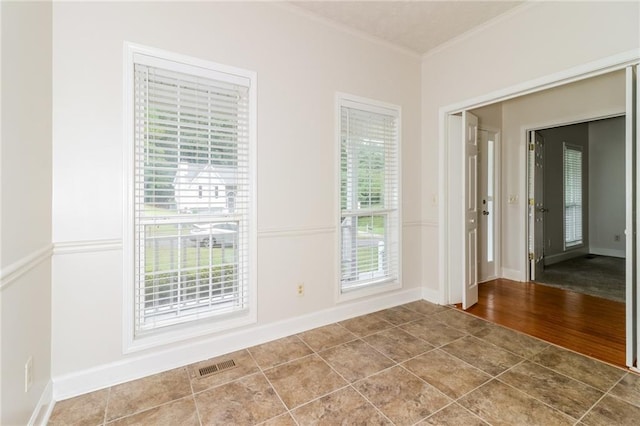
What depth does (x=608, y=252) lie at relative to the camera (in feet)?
20.6

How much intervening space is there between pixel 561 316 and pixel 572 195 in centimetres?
404

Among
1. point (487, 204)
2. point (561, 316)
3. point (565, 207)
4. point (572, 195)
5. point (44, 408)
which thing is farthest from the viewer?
point (572, 195)

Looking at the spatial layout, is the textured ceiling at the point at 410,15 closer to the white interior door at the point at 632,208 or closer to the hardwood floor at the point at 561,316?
the white interior door at the point at 632,208

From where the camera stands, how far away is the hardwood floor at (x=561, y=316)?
2570 millimetres

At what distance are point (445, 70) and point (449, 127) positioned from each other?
2.15 ft

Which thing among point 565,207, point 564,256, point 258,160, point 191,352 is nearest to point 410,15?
point 258,160

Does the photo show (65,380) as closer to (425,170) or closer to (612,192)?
(425,170)

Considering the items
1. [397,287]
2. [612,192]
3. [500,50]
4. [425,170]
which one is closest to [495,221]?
[425,170]

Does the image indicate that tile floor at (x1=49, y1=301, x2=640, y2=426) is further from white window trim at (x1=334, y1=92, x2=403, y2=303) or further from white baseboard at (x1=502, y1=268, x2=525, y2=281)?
white baseboard at (x1=502, y1=268, x2=525, y2=281)

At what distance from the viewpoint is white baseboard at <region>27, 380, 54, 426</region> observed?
162 centimetres

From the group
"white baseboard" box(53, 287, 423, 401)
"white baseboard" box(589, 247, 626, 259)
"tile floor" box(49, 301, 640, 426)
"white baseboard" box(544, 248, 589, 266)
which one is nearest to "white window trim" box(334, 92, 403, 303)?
"white baseboard" box(53, 287, 423, 401)

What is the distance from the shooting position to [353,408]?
182cm

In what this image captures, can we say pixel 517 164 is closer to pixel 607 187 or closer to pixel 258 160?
pixel 607 187

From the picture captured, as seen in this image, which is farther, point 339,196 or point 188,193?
point 339,196
